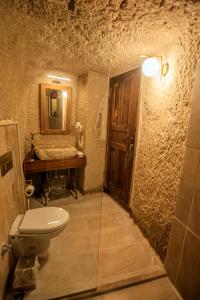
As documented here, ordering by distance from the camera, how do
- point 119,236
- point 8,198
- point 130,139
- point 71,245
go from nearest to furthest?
point 8,198
point 71,245
point 119,236
point 130,139

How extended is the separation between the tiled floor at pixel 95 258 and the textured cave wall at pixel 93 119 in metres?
0.73

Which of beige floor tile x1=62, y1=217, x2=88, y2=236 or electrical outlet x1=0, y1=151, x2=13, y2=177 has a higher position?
electrical outlet x1=0, y1=151, x2=13, y2=177

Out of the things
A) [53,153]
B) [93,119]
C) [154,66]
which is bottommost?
[53,153]

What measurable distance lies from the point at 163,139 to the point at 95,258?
1.36 meters

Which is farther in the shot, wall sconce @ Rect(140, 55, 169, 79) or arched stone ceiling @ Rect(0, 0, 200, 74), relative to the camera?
wall sconce @ Rect(140, 55, 169, 79)

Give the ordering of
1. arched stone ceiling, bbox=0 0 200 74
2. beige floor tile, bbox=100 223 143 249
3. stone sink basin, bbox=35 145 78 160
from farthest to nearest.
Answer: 1. stone sink basin, bbox=35 145 78 160
2. beige floor tile, bbox=100 223 143 249
3. arched stone ceiling, bbox=0 0 200 74

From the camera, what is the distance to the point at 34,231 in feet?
4.22

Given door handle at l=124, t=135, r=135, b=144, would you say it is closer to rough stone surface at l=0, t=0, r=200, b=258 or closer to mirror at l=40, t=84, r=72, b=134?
rough stone surface at l=0, t=0, r=200, b=258

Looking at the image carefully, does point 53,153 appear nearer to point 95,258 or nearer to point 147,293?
point 95,258

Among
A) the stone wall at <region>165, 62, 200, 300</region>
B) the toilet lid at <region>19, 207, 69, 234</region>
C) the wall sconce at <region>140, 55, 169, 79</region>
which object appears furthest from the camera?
the wall sconce at <region>140, 55, 169, 79</region>

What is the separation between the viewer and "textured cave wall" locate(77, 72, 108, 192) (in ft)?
7.95

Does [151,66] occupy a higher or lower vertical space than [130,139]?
higher

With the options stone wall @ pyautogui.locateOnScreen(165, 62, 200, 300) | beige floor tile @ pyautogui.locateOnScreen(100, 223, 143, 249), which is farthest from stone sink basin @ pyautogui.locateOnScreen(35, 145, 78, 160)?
stone wall @ pyautogui.locateOnScreen(165, 62, 200, 300)

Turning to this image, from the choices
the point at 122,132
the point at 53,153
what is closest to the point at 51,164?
the point at 53,153
